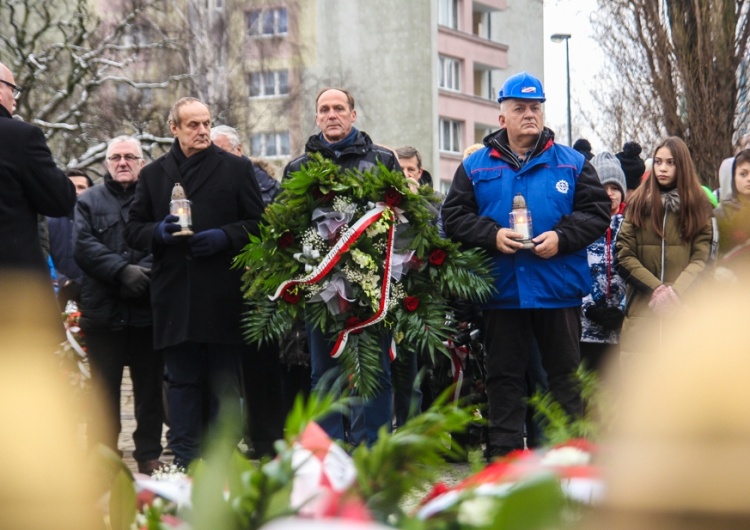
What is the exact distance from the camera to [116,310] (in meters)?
8.23

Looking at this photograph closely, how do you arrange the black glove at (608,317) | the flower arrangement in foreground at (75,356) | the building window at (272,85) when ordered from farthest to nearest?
1. the building window at (272,85)
2. the flower arrangement in foreground at (75,356)
3. the black glove at (608,317)

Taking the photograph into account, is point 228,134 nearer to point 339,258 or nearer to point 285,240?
point 285,240

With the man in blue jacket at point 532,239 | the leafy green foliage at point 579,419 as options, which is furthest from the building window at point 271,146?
the leafy green foliage at point 579,419

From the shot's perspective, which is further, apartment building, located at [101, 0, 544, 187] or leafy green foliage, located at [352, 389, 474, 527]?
apartment building, located at [101, 0, 544, 187]

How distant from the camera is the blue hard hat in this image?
7348 mm

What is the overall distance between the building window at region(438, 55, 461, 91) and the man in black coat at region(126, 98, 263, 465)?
149ft

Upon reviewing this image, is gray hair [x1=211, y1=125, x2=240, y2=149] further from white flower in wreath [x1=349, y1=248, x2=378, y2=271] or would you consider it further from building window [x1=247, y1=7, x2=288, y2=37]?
building window [x1=247, y1=7, x2=288, y2=37]

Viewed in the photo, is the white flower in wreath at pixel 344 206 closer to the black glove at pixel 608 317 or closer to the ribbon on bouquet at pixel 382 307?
the ribbon on bouquet at pixel 382 307

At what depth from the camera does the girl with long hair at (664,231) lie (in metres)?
8.40

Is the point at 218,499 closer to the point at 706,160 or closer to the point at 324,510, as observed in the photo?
the point at 324,510

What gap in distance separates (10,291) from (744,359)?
534cm

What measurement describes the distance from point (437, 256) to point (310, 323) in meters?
0.80

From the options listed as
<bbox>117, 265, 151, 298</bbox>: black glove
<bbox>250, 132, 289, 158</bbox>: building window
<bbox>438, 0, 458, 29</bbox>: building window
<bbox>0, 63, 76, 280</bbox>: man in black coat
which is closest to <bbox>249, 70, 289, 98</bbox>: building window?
<bbox>250, 132, 289, 158</bbox>: building window

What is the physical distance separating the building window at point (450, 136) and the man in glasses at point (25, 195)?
152 feet
